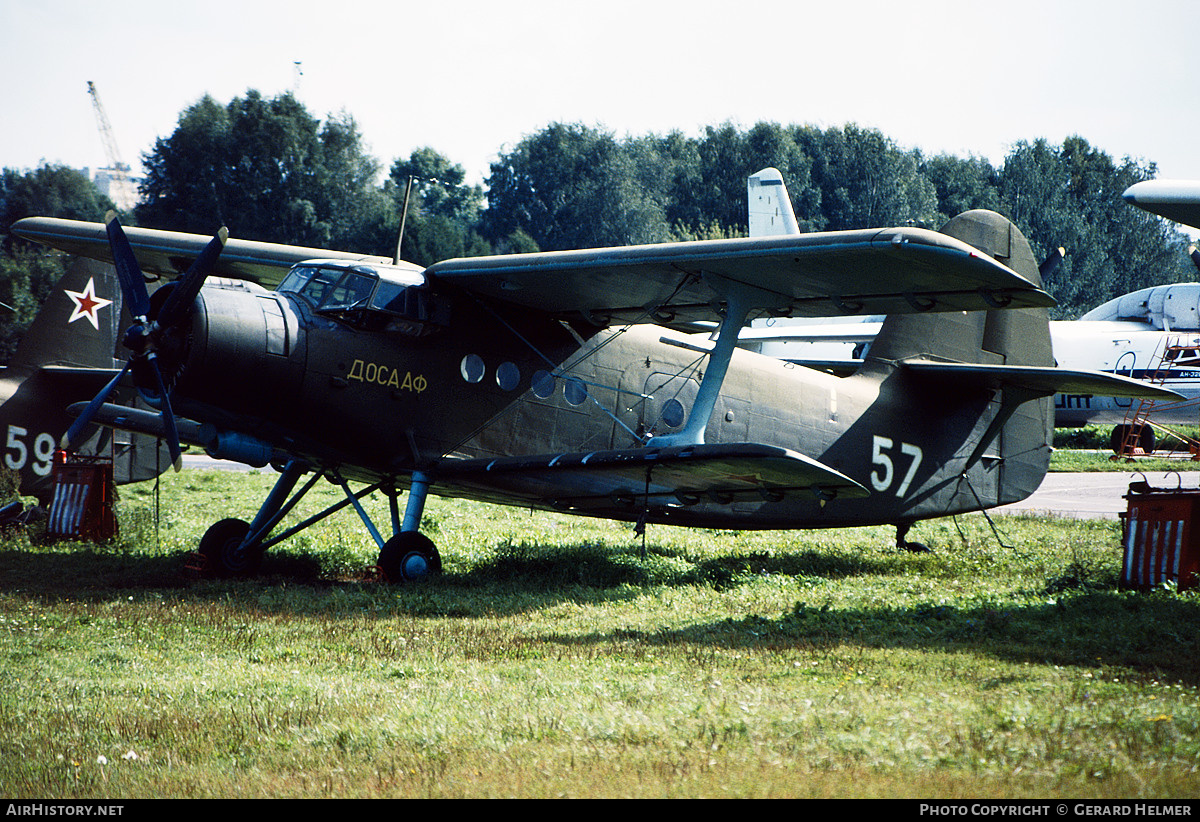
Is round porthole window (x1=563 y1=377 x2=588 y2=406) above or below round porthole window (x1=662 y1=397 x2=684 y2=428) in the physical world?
above

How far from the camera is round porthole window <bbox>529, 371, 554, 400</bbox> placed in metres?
11.3

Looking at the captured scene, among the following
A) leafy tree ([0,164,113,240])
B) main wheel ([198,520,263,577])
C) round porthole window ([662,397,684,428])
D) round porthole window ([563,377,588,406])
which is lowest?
main wheel ([198,520,263,577])

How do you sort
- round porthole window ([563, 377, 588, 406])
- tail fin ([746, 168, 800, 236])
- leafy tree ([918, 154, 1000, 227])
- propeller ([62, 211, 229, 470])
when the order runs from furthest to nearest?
leafy tree ([918, 154, 1000, 227]) → tail fin ([746, 168, 800, 236]) → round porthole window ([563, 377, 588, 406]) → propeller ([62, 211, 229, 470])

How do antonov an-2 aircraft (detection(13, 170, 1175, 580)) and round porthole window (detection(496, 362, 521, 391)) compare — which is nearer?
antonov an-2 aircraft (detection(13, 170, 1175, 580))

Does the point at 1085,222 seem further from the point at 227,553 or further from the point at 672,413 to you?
the point at 227,553

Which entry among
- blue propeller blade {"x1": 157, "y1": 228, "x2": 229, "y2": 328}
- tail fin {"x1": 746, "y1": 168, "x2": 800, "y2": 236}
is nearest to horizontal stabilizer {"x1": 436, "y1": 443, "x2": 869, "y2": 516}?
blue propeller blade {"x1": 157, "y1": 228, "x2": 229, "y2": 328}

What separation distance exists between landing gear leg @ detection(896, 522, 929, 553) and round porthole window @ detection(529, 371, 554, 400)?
505 cm

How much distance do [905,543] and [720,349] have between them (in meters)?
4.95

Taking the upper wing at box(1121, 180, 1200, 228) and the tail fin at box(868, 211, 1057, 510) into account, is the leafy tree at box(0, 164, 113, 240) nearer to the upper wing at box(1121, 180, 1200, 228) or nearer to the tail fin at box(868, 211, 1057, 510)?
the tail fin at box(868, 211, 1057, 510)

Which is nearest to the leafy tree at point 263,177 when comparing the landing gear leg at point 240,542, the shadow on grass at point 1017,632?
the landing gear leg at point 240,542

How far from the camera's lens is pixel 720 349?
33.5ft

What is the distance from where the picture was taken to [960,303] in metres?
9.42

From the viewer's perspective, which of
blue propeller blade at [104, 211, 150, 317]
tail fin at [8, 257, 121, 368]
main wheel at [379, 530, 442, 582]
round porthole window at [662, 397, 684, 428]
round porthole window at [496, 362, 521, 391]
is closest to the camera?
blue propeller blade at [104, 211, 150, 317]
